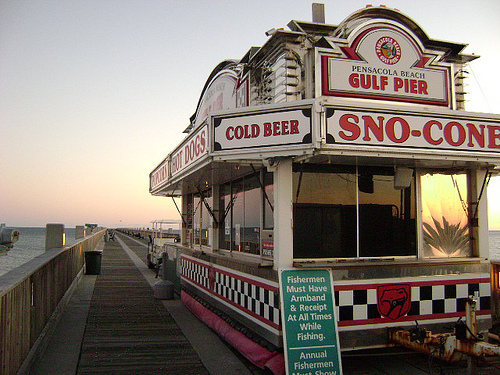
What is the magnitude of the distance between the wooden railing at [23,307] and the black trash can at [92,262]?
7.61 meters

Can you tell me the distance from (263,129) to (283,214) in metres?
1.04

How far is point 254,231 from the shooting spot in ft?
22.0

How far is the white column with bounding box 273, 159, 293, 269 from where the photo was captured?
5.23 metres

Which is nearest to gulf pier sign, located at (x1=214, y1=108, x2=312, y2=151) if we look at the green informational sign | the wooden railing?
the green informational sign

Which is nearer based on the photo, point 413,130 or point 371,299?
point 413,130

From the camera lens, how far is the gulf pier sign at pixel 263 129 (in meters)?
4.78

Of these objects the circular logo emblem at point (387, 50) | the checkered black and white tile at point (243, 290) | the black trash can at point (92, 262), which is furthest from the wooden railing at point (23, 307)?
the black trash can at point (92, 262)

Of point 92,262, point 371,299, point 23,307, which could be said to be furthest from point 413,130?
point 92,262

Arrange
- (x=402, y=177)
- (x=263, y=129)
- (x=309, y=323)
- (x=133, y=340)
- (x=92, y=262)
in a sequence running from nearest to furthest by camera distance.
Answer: (x=309, y=323), (x=263, y=129), (x=402, y=177), (x=133, y=340), (x=92, y=262)

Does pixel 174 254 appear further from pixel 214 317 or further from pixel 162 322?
pixel 214 317

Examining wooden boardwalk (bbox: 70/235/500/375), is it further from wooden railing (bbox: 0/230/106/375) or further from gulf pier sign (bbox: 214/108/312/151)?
gulf pier sign (bbox: 214/108/312/151)

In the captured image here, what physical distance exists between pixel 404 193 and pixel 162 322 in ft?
15.5

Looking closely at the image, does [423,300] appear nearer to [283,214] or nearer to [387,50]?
[283,214]

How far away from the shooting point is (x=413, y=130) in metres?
4.91
